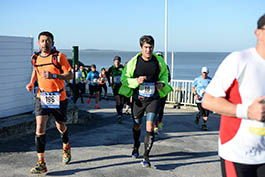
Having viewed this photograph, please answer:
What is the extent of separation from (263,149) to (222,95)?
1.79 feet

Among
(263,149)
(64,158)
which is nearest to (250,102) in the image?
(263,149)

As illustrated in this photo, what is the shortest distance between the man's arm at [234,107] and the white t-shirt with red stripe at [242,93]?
0.05m

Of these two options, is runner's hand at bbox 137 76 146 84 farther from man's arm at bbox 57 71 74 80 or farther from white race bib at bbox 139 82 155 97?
man's arm at bbox 57 71 74 80

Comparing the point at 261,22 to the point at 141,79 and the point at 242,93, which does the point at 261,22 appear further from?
the point at 141,79

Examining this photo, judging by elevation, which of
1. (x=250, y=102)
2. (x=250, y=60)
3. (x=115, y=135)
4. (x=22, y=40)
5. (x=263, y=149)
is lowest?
(x=115, y=135)

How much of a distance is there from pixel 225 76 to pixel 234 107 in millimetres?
235

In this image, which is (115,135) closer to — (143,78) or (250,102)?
(143,78)

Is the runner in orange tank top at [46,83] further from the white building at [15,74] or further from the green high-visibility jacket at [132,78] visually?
the white building at [15,74]

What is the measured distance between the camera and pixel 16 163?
5.31 metres

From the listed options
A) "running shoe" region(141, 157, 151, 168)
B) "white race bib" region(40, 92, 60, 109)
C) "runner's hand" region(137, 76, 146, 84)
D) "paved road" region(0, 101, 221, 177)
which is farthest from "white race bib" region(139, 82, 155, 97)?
"white race bib" region(40, 92, 60, 109)

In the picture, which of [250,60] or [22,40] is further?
[22,40]

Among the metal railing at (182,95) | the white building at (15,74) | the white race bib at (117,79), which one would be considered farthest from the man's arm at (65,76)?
the metal railing at (182,95)

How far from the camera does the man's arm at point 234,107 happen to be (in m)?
1.94

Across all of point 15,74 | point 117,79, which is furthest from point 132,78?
point 117,79
